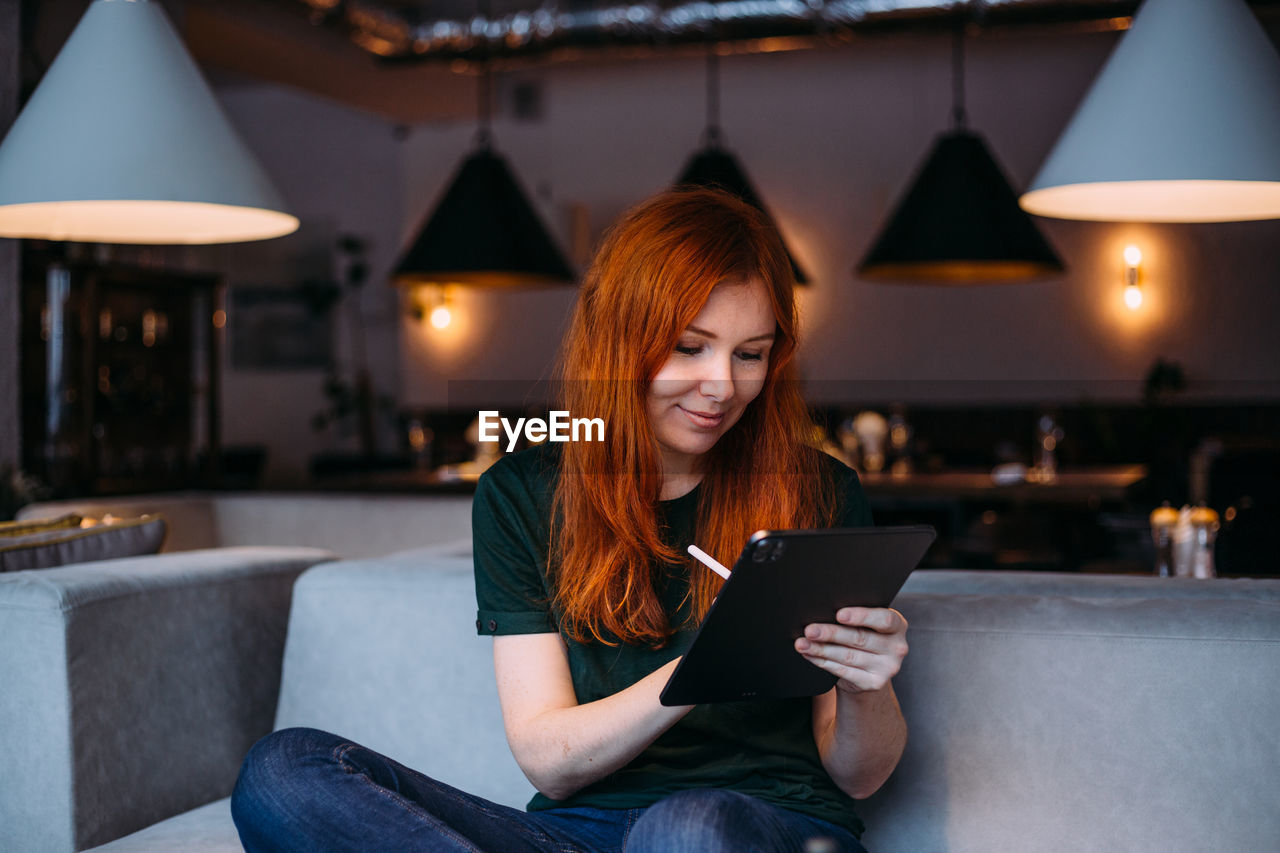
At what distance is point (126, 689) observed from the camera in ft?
5.84

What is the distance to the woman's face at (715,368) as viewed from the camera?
1393 millimetres

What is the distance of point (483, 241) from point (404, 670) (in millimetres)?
2494

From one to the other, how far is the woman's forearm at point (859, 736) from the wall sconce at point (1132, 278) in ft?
20.0

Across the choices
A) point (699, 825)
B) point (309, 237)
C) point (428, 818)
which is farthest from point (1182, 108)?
point (309, 237)

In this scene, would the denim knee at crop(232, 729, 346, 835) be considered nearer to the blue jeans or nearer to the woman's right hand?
the blue jeans

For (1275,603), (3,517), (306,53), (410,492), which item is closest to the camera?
(1275,603)

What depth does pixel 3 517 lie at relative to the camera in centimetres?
254

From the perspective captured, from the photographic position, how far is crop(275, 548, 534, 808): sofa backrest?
6.08 ft

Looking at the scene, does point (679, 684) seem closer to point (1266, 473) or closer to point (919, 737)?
point (919, 737)

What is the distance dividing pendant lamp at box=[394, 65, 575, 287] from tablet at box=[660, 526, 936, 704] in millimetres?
2991

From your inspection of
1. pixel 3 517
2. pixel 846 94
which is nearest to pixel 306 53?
pixel 846 94

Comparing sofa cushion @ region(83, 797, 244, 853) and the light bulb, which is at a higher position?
the light bulb

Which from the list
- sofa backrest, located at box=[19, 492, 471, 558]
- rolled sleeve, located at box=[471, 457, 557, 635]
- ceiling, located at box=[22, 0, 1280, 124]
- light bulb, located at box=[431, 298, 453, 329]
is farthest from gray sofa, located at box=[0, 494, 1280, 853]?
light bulb, located at box=[431, 298, 453, 329]

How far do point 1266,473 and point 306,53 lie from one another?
4851 millimetres
